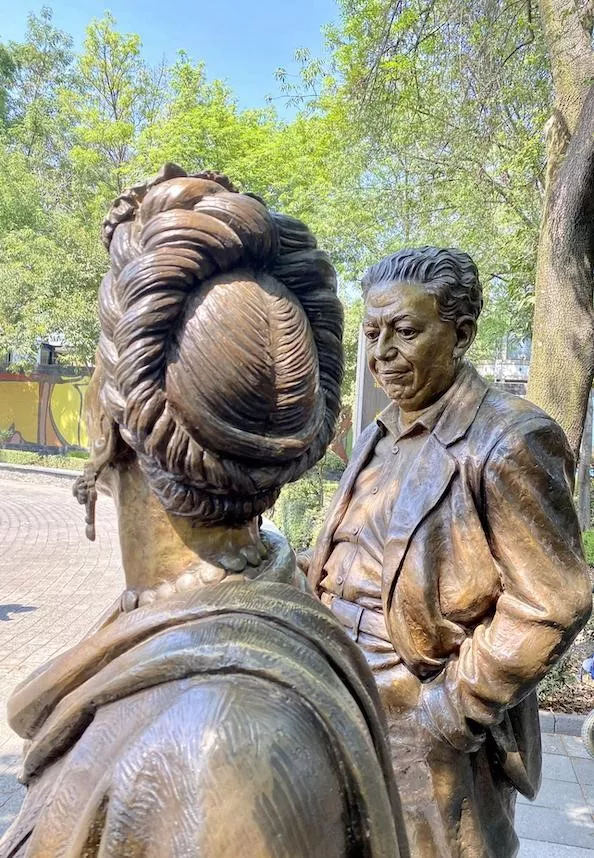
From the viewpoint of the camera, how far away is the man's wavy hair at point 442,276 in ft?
6.02

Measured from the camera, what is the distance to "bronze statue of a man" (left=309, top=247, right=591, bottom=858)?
1.65m

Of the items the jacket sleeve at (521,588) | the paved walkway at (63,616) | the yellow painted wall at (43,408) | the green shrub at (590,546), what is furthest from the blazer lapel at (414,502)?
the yellow painted wall at (43,408)

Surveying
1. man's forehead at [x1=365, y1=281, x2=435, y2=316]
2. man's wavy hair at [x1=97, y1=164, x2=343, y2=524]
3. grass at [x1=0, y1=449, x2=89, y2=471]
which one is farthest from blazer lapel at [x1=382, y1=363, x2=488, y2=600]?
grass at [x1=0, y1=449, x2=89, y2=471]

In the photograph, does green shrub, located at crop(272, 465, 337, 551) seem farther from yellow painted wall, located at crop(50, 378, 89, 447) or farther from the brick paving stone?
yellow painted wall, located at crop(50, 378, 89, 447)

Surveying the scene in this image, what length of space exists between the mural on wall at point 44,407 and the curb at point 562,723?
1754 cm

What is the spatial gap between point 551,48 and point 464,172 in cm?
405

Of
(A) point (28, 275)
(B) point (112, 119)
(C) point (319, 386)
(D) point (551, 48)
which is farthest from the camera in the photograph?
(B) point (112, 119)

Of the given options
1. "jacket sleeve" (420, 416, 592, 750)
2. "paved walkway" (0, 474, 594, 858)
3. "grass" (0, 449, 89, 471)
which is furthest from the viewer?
"grass" (0, 449, 89, 471)

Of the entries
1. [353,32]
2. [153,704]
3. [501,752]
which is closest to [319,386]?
[153,704]

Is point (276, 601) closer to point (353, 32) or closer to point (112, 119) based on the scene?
point (353, 32)

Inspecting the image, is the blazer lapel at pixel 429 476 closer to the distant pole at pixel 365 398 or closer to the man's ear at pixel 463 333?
the man's ear at pixel 463 333

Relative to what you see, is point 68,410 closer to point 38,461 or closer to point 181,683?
point 38,461

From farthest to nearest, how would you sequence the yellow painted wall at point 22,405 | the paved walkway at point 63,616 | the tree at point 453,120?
the yellow painted wall at point 22,405
the tree at point 453,120
the paved walkway at point 63,616

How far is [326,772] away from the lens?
29.8 inches
